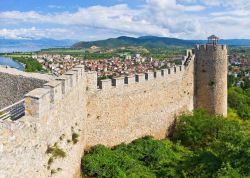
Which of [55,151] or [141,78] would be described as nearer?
[55,151]

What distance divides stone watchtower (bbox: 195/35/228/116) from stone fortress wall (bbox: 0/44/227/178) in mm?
454

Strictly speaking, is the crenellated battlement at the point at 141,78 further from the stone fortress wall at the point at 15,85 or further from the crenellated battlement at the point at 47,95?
the crenellated battlement at the point at 47,95

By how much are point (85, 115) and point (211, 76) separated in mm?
10556

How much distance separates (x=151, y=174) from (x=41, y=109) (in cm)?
686

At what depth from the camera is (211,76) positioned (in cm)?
2245

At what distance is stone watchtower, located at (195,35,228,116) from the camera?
22281 millimetres

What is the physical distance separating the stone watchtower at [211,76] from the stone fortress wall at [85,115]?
0.45m

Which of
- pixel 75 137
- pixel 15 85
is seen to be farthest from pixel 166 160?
pixel 15 85

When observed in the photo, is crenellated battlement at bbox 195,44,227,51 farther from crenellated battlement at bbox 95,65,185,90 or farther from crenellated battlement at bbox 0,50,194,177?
crenellated battlement at bbox 95,65,185,90

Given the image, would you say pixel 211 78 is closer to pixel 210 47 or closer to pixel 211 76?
pixel 211 76

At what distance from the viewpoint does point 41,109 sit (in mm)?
7914

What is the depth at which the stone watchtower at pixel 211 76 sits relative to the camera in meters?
22.3

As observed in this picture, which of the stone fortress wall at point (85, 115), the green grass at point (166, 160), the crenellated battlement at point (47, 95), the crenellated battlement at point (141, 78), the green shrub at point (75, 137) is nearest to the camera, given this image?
the stone fortress wall at point (85, 115)

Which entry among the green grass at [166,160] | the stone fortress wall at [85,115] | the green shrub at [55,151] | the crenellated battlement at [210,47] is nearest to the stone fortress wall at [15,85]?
the stone fortress wall at [85,115]
